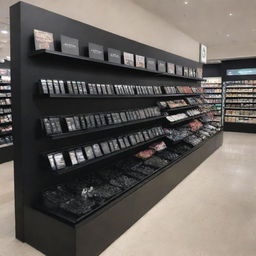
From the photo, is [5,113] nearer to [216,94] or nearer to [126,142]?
[126,142]

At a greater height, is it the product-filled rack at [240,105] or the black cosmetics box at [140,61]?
the black cosmetics box at [140,61]

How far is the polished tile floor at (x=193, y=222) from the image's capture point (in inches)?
97.6

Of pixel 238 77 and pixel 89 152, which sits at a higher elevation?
pixel 238 77

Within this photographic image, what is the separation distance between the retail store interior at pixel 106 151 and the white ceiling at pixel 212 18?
49 millimetres

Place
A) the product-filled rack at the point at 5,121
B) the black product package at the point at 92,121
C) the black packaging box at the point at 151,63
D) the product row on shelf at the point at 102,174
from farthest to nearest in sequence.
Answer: the product-filled rack at the point at 5,121, the black packaging box at the point at 151,63, the black product package at the point at 92,121, the product row on shelf at the point at 102,174

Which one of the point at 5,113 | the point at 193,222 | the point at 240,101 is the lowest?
the point at 193,222

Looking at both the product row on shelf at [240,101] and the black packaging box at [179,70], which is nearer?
the black packaging box at [179,70]

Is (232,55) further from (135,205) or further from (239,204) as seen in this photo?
(135,205)

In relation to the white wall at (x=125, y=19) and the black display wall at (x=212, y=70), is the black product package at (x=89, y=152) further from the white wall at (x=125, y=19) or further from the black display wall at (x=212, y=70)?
the black display wall at (x=212, y=70)

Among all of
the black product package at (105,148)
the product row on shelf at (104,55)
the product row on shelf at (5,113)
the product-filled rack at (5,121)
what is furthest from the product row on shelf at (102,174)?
the product row on shelf at (5,113)

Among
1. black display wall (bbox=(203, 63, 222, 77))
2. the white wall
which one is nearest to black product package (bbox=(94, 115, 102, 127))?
the white wall

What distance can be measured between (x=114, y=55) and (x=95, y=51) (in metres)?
0.39

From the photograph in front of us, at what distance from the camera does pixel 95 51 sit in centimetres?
306

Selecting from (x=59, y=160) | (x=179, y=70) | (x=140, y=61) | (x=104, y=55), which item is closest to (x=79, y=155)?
(x=59, y=160)
